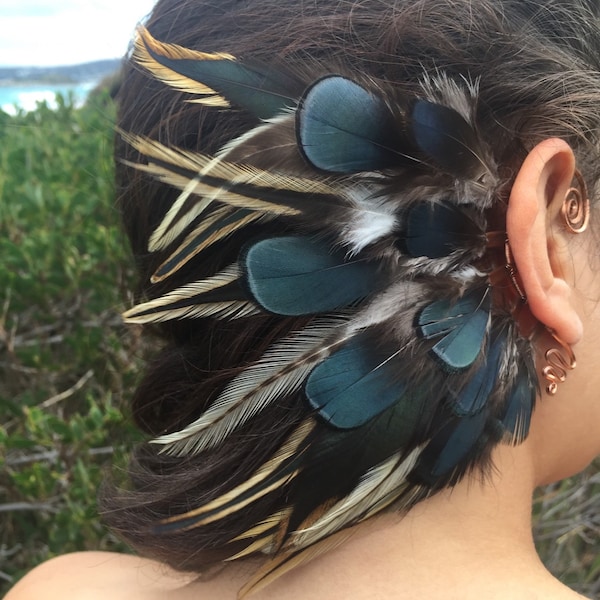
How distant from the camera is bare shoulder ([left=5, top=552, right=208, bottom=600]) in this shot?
1148mm

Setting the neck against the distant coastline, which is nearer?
the neck

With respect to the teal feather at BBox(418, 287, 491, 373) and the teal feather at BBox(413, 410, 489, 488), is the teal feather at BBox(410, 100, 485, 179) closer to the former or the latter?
the teal feather at BBox(418, 287, 491, 373)

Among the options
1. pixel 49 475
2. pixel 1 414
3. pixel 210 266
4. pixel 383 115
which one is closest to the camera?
pixel 383 115

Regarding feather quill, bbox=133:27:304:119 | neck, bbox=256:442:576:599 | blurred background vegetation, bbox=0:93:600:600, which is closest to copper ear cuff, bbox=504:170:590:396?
neck, bbox=256:442:576:599

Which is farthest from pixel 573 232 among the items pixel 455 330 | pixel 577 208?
pixel 455 330

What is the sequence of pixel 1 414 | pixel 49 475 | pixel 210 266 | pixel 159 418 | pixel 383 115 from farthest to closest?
pixel 1 414 < pixel 49 475 < pixel 159 418 < pixel 210 266 < pixel 383 115

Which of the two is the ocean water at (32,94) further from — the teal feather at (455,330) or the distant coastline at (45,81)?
the teal feather at (455,330)

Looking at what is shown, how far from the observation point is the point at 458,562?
93 centimetres

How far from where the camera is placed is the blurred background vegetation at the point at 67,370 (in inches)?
68.6

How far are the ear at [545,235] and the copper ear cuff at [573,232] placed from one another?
0.04 ft

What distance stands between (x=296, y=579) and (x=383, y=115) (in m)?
0.65

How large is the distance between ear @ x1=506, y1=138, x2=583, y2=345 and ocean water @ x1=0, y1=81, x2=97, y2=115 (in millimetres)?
1691

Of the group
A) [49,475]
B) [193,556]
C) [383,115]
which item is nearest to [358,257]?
[383,115]

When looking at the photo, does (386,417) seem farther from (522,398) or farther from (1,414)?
(1,414)
